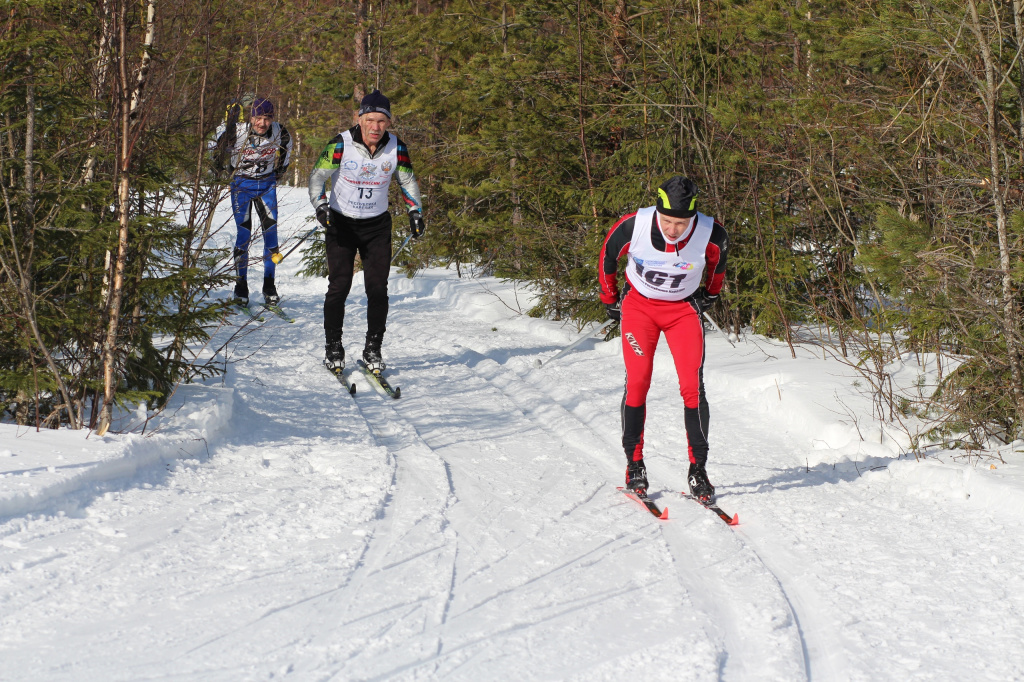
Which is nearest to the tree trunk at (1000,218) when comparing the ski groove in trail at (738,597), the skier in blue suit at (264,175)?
the ski groove in trail at (738,597)

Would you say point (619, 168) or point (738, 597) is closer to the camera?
point (738, 597)

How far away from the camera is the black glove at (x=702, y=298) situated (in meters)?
5.30

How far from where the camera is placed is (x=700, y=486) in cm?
510

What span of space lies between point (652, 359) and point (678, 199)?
0.94 metres

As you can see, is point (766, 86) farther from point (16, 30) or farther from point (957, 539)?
point (16, 30)

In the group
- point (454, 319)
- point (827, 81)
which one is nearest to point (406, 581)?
point (827, 81)

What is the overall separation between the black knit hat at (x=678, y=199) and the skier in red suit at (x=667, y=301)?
0.15 feet

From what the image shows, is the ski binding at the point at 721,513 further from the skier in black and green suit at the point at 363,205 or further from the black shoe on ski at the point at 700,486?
the skier in black and green suit at the point at 363,205

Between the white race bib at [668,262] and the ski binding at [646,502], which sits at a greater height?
the white race bib at [668,262]

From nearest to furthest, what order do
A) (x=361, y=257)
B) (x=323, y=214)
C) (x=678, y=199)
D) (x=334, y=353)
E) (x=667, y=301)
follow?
1. (x=678, y=199)
2. (x=667, y=301)
3. (x=323, y=214)
4. (x=361, y=257)
5. (x=334, y=353)

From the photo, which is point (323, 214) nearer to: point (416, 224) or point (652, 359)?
point (416, 224)

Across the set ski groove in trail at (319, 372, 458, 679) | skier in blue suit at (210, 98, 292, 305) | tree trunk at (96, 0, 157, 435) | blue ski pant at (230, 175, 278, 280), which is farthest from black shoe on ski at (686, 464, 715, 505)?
blue ski pant at (230, 175, 278, 280)

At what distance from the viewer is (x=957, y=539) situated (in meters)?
4.56

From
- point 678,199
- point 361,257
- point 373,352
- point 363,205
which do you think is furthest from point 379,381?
point 678,199
